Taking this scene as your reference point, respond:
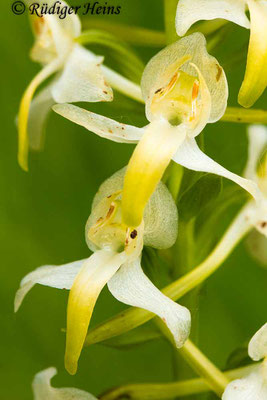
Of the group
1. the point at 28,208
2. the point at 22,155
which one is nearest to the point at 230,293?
the point at 28,208

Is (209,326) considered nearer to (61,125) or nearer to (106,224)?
(61,125)

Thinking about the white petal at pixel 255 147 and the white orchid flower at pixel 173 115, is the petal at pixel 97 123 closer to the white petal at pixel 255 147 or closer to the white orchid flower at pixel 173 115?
the white orchid flower at pixel 173 115

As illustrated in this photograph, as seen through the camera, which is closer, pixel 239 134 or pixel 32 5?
pixel 32 5

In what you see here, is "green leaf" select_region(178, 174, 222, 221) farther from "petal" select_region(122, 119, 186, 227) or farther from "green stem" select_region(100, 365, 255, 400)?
"green stem" select_region(100, 365, 255, 400)

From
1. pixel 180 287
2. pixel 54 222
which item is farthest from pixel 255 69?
pixel 54 222

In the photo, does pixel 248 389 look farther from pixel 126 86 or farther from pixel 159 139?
pixel 126 86

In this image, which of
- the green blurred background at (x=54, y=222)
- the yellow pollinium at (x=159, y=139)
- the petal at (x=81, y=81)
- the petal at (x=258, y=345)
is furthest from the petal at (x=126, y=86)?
the green blurred background at (x=54, y=222)

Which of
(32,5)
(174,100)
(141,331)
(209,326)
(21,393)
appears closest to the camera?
(174,100)

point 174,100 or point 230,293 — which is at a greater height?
point 174,100
